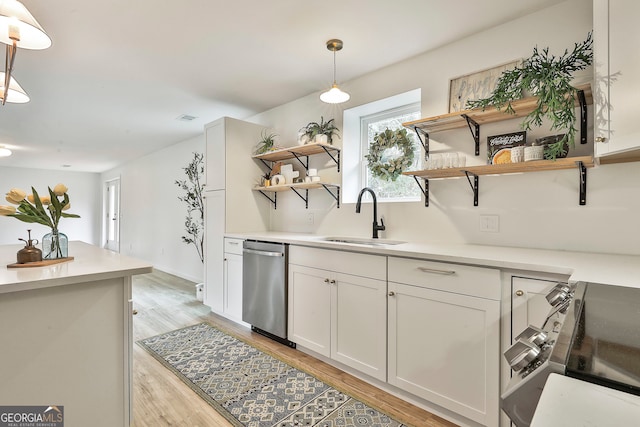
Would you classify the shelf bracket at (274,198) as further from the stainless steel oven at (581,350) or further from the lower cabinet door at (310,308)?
the stainless steel oven at (581,350)

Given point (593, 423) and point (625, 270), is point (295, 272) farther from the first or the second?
point (593, 423)

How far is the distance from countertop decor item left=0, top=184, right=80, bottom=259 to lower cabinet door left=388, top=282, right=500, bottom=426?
72.1 inches

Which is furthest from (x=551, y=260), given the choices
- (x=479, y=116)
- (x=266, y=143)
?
(x=266, y=143)

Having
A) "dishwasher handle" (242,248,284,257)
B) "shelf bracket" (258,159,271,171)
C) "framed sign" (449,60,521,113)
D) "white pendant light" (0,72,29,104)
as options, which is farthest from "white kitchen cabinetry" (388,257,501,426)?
"white pendant light" (0,72,29,104)

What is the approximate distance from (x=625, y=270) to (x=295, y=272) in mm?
1930

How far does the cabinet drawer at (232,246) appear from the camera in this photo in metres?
3.02

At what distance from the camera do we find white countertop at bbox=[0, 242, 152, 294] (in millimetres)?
1105

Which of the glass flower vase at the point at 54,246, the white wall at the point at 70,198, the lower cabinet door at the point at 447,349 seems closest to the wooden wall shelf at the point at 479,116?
the lower cabinet door at the point at 447,349

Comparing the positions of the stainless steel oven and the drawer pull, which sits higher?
the stainless steel oven

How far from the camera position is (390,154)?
106 inches

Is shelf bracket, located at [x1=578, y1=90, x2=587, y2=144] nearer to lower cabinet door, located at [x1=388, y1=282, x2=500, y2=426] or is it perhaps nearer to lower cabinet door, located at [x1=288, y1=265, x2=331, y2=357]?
lower cabinet door, located at [x1=388, y1=282, x2=500, y2=426]

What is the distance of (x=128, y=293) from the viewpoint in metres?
1.39

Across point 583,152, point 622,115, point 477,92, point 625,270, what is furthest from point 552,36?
point 625,270
